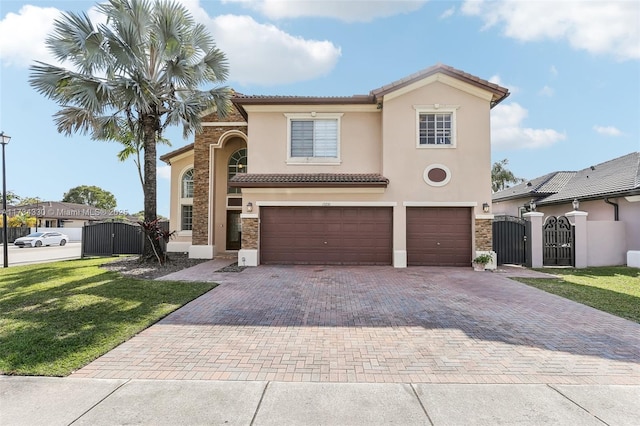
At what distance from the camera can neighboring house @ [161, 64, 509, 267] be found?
13125mm

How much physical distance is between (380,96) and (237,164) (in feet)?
27.8

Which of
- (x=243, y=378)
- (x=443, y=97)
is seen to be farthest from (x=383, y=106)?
(x=243, y=378)

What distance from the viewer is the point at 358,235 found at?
13484 millimetres

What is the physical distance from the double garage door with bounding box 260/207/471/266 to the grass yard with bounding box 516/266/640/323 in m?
3.09

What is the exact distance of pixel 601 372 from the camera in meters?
4.30

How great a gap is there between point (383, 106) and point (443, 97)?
2.48 m

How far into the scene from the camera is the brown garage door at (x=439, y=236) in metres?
13.3

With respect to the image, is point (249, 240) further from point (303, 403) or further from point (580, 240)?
point (580, 240)

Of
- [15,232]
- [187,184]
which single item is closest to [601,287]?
[187,184]

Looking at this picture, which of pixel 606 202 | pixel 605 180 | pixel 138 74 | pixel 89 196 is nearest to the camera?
pixel 138 74

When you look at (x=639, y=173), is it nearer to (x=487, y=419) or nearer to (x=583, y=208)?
(x=583, y=208)

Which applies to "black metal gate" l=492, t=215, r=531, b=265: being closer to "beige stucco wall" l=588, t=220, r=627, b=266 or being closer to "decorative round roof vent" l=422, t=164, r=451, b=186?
Result: "beige stucco wall" l=588, t=220, r=627, b=266

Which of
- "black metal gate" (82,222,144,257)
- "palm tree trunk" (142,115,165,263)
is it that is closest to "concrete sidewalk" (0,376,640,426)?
"palm tree trunk" (142,115,165,263)

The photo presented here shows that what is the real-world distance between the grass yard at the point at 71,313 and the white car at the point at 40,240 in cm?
2258
